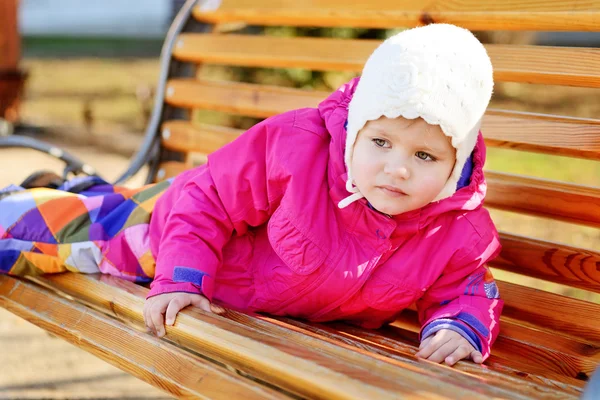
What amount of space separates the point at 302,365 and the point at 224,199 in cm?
64

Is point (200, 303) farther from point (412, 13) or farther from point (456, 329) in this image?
point (412, 13)

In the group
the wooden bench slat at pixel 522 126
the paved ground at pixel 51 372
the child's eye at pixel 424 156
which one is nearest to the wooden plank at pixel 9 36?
the paved ground at pixel 51 372

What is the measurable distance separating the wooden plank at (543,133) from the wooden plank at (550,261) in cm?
24

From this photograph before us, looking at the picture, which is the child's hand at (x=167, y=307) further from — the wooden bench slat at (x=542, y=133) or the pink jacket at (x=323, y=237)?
the wooden bench slat at (x=542, y=133)

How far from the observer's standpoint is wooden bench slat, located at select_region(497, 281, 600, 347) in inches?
72.0

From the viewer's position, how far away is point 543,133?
1.92 metres

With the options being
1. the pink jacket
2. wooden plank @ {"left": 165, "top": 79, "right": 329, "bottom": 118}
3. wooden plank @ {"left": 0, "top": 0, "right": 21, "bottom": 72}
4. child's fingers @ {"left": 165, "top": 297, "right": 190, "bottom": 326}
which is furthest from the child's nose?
wooden plank @ {"left": 0, "top": 0, "right": 21, "bottom": 72}

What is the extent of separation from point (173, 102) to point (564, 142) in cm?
155

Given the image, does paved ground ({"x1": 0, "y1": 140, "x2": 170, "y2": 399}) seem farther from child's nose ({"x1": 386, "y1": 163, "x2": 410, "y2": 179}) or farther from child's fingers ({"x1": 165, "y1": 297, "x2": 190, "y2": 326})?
child's nose ({"x1": 386, "y1": 163, "x2": 410, "y2": 179})

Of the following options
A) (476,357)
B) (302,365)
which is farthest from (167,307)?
(476,357)

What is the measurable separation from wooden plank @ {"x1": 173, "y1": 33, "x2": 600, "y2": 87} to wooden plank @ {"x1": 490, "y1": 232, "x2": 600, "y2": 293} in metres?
0.41

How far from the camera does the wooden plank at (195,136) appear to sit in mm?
2684

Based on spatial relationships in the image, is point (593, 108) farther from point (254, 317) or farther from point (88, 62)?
point (88, 62)

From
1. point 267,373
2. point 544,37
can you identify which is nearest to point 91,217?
point 267,373
